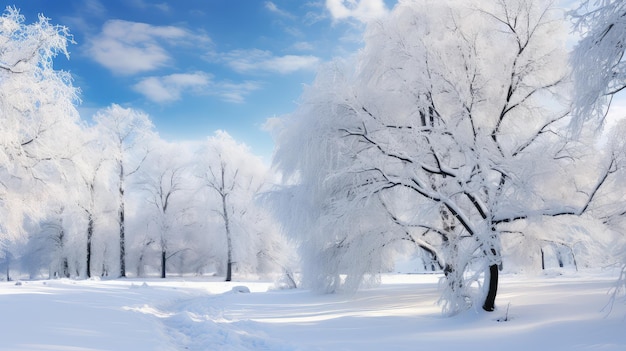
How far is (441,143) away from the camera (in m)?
10.2

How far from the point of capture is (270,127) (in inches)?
565

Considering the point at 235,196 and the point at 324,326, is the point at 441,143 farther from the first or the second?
the point at 235,196

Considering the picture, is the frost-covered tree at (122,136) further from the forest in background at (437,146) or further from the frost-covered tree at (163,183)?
the forest in background at (437,146)

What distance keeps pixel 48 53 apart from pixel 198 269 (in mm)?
27748

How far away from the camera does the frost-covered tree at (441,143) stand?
9.27 m

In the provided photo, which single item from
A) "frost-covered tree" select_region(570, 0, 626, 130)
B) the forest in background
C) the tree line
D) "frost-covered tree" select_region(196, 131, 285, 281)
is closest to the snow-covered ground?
the forest in background

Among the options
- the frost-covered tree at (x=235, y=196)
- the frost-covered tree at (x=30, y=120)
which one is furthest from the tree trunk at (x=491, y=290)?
the frost-covered tree at (x=235, y=196)

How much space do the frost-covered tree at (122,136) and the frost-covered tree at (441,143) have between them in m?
18.3

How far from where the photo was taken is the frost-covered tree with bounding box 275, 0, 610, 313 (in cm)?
927

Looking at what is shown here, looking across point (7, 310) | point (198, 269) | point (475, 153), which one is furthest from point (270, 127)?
point (198, 269)

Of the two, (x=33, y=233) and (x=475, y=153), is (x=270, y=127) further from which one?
(x=33, y=233)

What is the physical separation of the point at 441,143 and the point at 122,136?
24.4 meters

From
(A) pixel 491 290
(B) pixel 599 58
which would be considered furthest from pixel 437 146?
(B) pixel 599 58

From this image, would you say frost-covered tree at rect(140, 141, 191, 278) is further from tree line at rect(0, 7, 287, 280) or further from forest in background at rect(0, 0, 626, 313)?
forest in background at rect(0, 0, 626, 313)
